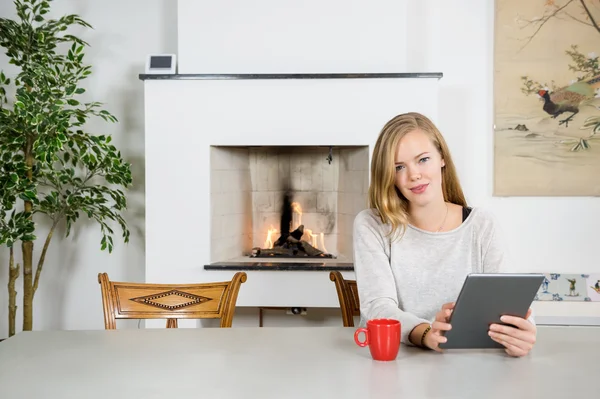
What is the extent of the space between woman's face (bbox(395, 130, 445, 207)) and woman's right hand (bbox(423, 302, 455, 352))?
0.43 meters

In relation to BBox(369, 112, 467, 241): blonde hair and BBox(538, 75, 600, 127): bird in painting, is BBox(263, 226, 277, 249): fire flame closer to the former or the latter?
BBox(538, 75, 600, 127): bird in painting

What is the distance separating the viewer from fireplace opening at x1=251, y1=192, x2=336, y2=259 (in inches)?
144

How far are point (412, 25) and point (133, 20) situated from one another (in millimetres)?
1588

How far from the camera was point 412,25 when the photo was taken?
142 inches

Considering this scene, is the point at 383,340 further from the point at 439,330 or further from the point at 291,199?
the point at 291,199

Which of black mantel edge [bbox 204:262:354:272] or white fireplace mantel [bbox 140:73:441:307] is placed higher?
white fireplace mantel [bbox 140:73:441:307]

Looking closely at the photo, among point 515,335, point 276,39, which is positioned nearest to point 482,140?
point 276,39

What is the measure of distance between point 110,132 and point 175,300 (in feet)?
7.07

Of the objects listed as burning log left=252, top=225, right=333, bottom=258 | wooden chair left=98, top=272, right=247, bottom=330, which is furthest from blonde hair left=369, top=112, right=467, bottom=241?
burning log left=252, top=225, right=333, bottom=258

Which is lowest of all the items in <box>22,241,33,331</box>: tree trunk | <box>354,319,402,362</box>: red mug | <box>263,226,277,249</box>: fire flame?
<box>22,241,33,331</box>: tree trunk

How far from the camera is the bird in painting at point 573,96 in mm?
3617

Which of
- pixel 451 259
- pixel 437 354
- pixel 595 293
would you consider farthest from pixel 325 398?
pixel 595 293

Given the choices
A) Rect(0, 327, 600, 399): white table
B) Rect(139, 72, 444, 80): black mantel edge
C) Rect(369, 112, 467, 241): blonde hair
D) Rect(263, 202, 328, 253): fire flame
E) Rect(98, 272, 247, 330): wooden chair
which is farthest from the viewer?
Rect(263, 202, 328, 253): fire flame

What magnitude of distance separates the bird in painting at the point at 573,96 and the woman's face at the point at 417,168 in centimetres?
203
